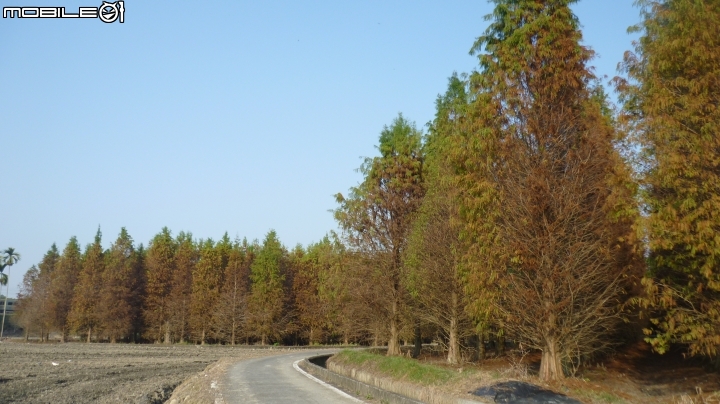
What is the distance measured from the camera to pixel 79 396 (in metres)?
20.7

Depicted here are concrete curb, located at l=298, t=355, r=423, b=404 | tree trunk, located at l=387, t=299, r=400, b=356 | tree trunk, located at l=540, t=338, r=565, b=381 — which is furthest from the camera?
tree trunk, located at l=387, t=299, r=400, b=356

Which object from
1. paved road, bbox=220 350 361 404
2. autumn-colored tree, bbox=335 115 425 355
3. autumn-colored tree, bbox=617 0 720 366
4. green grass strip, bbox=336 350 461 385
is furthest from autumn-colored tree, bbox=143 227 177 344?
autumn-colored tree, bbox=617 0 720 366

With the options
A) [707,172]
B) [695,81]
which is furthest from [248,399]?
[695,81]

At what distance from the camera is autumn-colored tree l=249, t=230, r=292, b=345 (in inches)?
2547

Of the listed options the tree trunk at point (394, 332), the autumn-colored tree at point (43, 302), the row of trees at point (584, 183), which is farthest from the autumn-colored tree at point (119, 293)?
the row of trees at point (584, 183)

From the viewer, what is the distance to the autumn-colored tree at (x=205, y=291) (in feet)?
215

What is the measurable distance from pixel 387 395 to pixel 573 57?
9.91 metres

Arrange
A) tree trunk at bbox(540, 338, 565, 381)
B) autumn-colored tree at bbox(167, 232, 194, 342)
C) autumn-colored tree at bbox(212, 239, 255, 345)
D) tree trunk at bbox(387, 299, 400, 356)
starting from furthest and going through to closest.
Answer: autumn-colored tree at bbox(167, 232, 194, 342), autumn-colored tree at bbox(212, 239, 255, 345), tree trunk at bbox(387, 299, 400, 356), tree trunk at bbox(540, 338, 565, 381)

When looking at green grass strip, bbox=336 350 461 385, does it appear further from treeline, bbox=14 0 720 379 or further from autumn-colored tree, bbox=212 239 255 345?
autumn-colored tree, bbox=212 239 255 345

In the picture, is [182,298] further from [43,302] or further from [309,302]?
[43,302]

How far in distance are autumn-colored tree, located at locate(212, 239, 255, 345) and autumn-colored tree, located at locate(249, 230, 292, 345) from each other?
0.94m

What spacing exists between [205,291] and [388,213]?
42.8 metres

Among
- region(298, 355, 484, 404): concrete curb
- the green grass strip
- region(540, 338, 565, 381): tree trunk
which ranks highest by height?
region(540, 338, 565, 381): tree trunk

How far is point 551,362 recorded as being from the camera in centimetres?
1512
